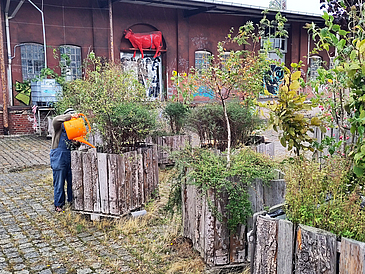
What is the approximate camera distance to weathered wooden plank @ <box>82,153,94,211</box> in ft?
17.4

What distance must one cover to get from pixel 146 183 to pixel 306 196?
325 centimetres

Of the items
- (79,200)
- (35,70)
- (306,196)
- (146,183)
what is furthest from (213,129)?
(35,70)

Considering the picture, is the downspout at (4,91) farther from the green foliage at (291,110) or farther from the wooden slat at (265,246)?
the wooden slat at (265,246)

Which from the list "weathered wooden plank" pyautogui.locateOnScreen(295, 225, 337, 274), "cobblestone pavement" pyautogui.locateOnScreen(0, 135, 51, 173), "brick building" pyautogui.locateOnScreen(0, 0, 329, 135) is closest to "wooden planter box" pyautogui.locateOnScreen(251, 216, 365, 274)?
"weathered wooden plank" pyautogui.locateOnScreen(295, 225, 337, 274)

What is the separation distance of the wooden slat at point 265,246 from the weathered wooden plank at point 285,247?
0.13 ft

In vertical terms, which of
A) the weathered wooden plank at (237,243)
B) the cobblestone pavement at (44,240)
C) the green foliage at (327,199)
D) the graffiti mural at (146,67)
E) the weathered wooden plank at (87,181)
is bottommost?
the cobblestone pavement at (44,240)

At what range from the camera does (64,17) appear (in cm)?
1488

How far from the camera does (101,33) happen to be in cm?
1575

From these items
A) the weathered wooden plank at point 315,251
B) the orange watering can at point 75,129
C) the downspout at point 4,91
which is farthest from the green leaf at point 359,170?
the downspout at point 4,91

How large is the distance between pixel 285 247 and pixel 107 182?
313cm

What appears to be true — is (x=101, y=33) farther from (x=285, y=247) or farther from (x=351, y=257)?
(x=351, y=257)

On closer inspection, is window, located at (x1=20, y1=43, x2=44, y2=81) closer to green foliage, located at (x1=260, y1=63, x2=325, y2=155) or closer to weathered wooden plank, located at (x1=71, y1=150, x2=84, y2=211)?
weathered wooden plank, located at (x1=71, y1=150, x2=84, y2=211)

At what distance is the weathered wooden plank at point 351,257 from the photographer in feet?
7.46

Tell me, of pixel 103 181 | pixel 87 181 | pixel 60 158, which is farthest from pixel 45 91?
pixel 103 181
